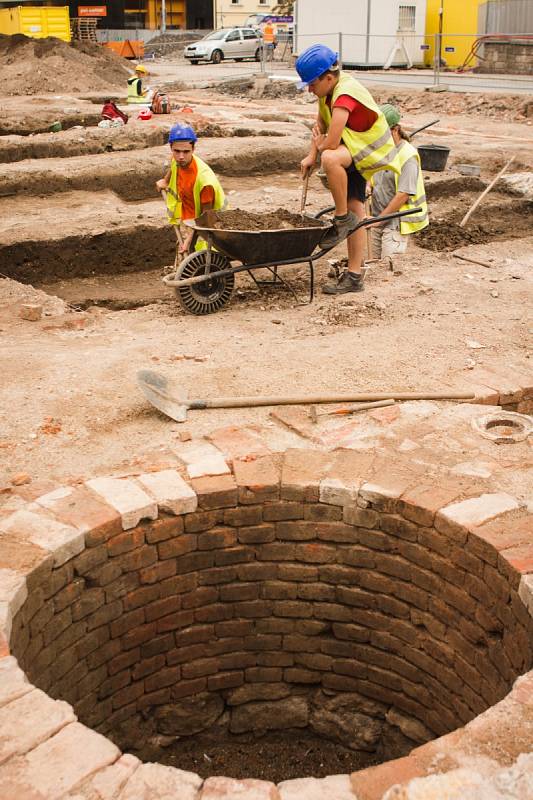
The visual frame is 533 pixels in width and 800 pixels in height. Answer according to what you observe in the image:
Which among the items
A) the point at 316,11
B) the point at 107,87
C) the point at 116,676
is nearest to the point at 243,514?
the point at 116,676

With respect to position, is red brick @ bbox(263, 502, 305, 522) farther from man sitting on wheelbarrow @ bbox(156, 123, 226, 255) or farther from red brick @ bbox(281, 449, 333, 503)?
man sitting on wheelbarrow @ bbox(156, 123, 226, 255)

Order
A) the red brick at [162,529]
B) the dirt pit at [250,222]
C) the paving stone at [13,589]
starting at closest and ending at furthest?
the paving stone at [13,589] < the red brick at [162,529] < the dirt pit at [250,222]

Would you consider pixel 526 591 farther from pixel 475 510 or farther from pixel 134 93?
pixel 134 93

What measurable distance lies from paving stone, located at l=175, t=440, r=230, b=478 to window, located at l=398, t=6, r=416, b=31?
84.1ft

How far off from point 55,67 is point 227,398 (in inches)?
859

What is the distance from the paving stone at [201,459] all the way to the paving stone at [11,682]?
1.41m

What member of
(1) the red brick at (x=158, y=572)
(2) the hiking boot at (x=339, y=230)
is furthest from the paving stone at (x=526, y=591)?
(2) the hiking boot at (x=339, y=230)

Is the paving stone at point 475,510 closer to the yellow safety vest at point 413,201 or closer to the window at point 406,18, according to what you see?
the yellow safety vest at point 413,201

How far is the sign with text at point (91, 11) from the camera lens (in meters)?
38.8

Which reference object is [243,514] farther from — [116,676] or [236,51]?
[236,51]

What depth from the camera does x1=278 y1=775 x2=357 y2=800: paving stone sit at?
2.60m

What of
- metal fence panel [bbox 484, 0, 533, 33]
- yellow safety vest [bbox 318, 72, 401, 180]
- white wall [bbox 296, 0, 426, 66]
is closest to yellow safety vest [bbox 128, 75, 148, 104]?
white wall [bbox 296, 0, 426, 66]

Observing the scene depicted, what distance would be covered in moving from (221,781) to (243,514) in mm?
1681

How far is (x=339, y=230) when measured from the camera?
6816 millimetres
